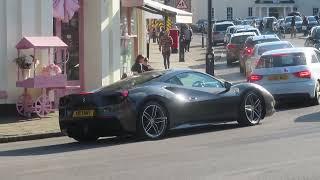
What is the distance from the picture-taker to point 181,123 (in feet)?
44.1

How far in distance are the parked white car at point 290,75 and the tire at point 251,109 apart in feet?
11.3

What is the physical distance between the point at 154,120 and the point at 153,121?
26 mm

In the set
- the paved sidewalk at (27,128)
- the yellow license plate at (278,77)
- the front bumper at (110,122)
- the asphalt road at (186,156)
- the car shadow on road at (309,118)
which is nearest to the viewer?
the asphalt road at (186,156)

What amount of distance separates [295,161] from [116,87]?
14.7 ft

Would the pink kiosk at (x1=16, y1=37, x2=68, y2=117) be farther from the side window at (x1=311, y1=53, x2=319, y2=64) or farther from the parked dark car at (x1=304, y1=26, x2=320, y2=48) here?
the parked dark car at (x1=304, y1=26, x2=320, y2=48)

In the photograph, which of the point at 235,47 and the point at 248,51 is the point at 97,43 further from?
the point at 235,47

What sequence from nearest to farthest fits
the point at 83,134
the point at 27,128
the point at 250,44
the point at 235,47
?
the point at 83,134
the point at 27,128
the point at 250,44
the point at 235,47

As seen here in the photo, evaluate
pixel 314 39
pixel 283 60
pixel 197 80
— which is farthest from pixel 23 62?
pixel 314 39

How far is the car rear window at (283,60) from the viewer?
18.3m

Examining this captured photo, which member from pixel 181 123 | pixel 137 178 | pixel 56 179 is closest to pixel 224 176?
pixel 137 178

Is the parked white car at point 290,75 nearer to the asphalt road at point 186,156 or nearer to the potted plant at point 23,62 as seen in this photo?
the asphalt road at point 186,156

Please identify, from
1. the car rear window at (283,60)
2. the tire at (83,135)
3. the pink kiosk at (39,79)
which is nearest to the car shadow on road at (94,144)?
the tire at (83,135)

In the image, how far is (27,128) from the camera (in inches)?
615

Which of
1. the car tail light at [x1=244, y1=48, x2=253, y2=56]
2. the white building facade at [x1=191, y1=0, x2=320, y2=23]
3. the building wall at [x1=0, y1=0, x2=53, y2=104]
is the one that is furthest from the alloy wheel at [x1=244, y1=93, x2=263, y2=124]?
the white building facade at [x1=191, y1=0, x2=320, y2=23]
